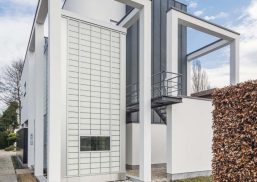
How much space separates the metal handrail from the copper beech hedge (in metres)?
4.28

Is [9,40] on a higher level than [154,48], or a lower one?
higher

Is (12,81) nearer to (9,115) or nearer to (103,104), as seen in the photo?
(9,115)

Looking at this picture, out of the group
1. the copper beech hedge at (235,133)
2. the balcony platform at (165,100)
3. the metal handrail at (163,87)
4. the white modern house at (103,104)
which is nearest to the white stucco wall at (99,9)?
the white modern house at (103,104)

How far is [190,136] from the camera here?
10.5 metres

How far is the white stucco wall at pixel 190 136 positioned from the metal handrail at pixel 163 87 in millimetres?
648

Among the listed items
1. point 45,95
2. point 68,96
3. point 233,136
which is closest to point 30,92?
point 45,95

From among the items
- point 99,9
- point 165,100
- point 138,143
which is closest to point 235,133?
point 165,100

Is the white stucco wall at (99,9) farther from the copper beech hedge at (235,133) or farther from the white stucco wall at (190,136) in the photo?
the copper beech hedge at (235,133)

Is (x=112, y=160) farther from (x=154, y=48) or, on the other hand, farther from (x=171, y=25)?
(x=154, y=48)

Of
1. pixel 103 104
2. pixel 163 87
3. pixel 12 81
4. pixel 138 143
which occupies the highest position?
pixel 12 81

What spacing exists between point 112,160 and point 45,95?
15.1ft

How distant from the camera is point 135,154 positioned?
12.2 metres

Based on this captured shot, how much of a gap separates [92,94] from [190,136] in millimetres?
4287

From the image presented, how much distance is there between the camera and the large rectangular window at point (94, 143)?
931cm
